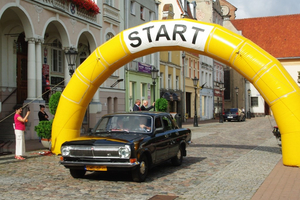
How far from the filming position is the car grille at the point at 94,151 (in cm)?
904

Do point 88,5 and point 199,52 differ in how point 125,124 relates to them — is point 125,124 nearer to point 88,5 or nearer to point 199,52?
point 199,52

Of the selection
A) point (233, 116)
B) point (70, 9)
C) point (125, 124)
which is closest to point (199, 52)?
Result: point (125, 124)

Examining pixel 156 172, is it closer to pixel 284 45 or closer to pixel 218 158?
pixel 218 158

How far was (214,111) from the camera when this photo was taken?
5994 cm

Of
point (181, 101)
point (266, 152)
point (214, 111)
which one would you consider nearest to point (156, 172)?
point (266, 152)

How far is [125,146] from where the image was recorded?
8.97 meters

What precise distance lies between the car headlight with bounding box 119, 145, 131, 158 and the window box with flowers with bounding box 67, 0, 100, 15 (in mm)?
16395

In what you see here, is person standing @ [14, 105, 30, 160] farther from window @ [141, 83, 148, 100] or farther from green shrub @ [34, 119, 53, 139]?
window @ [141, 83, 148, 100]

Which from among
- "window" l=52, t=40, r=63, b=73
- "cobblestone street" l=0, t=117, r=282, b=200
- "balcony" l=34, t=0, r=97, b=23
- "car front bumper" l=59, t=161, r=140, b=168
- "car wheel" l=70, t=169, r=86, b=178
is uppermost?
"balcony" l=34, t=0, r=97, b=23

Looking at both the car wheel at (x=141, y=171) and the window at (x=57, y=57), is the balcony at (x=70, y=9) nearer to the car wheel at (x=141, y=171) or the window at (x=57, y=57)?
the window at (x=57, y=57)

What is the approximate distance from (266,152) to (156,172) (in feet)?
19.1

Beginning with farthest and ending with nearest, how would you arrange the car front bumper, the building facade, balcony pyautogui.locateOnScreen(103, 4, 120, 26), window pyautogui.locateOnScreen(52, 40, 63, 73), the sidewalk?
the building facade → balcony pyautogui.locateOnScreen(103, 4, 120, 26) → window pyautogui.locateOnScreen(52, 40, 63, 73) → the car front bumper → the sidewalk

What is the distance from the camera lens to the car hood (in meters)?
9.20

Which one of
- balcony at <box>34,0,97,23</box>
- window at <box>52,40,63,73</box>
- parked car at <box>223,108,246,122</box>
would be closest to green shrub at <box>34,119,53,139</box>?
balcony at <box>34,0,97,23</box>
